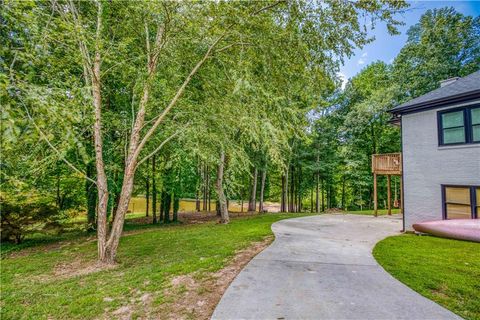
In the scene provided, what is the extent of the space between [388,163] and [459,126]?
414 centimetres

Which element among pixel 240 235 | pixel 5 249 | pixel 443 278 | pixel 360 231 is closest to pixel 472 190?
pixel 360 231

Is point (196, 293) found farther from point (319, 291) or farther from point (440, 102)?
point (440, 102)

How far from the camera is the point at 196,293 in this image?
4012 millimetres

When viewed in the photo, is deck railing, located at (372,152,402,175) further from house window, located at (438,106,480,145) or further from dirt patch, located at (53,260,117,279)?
dirt patch, located at (53,260,117,279)

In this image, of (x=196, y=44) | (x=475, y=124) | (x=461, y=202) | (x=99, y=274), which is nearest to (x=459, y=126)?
(x=475, y=124)

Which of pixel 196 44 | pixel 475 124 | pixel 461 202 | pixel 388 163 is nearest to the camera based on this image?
pixel 196 44

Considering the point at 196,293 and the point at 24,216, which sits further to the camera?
the point at 24,216

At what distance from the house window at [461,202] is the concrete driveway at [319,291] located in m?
5.32

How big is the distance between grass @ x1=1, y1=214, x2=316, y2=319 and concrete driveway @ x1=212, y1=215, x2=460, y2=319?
3.44 ft

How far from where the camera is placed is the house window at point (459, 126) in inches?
344

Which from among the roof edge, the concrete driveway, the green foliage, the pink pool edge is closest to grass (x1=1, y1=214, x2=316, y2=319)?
the green foliage

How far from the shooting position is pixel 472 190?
8.64 m

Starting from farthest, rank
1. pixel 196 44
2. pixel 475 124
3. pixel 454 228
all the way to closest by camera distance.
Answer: pixel 475 124 → pixel 454 228 → pixel 196 44

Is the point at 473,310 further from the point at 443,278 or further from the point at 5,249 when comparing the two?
the point at 5,249
